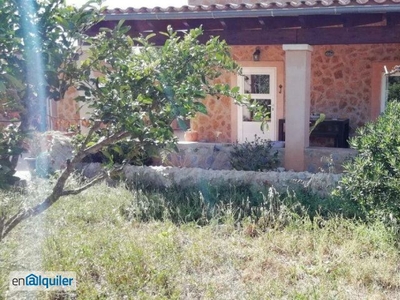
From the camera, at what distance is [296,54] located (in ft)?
26.6

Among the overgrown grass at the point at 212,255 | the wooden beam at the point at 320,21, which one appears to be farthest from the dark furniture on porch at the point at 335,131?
the overgrown grass at the point at 212,255

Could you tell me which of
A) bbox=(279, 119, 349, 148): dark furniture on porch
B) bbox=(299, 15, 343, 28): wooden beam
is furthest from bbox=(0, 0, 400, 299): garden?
bbox=(279, 119, 349, 148): dark furniture on porch

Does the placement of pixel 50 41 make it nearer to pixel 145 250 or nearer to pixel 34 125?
pixel 34 125

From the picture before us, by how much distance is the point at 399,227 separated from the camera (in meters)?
5.13

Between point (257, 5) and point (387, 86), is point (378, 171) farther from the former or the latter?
point (387, 86)

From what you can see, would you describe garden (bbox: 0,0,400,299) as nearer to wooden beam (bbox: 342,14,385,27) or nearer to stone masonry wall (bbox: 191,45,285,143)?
wooden beam (bbox: 342,14,385,27)

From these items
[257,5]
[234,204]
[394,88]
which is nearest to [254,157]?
[234,204]

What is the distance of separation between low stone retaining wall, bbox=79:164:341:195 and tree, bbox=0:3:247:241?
13.4 ft

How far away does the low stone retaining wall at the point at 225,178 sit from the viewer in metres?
6.91

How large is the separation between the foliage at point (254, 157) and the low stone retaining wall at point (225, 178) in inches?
28.5

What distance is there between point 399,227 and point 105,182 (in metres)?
4.55

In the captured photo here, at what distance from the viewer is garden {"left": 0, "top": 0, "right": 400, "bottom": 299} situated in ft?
9.04

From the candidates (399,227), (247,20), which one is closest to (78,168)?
(247,20)

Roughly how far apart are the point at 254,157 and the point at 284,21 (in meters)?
2.41
